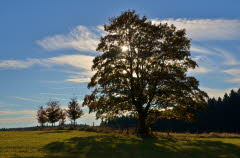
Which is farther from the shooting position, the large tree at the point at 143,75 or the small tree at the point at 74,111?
the small tree at the point at 74,111

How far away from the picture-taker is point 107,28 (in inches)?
1446

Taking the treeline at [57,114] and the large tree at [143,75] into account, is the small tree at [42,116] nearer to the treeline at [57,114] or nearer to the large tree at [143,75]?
the treeline at [57,114]

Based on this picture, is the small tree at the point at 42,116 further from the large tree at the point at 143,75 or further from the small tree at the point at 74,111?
the large tree at the point at 143,75

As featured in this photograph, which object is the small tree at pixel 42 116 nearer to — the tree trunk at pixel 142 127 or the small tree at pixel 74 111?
the small tree at pixel 74 111

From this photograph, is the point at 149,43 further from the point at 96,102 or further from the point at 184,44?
the point at 96,102

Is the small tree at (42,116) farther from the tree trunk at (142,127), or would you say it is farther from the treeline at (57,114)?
the tree trunk at (142,127)

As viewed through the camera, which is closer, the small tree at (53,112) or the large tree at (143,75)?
the large tree at (143,75)

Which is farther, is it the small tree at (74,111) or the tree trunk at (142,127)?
the small tree at (74,111)

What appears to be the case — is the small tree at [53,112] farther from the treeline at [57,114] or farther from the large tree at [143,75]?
the large tree at [143,75]

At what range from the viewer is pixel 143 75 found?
111ft

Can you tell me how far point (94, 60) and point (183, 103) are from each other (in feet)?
45.3

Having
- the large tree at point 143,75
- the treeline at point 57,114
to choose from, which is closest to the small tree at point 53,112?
the treeline at point 57,114

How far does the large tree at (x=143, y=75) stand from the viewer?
108 ft

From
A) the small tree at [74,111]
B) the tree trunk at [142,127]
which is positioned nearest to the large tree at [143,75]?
the tree trunk at [142,127]
